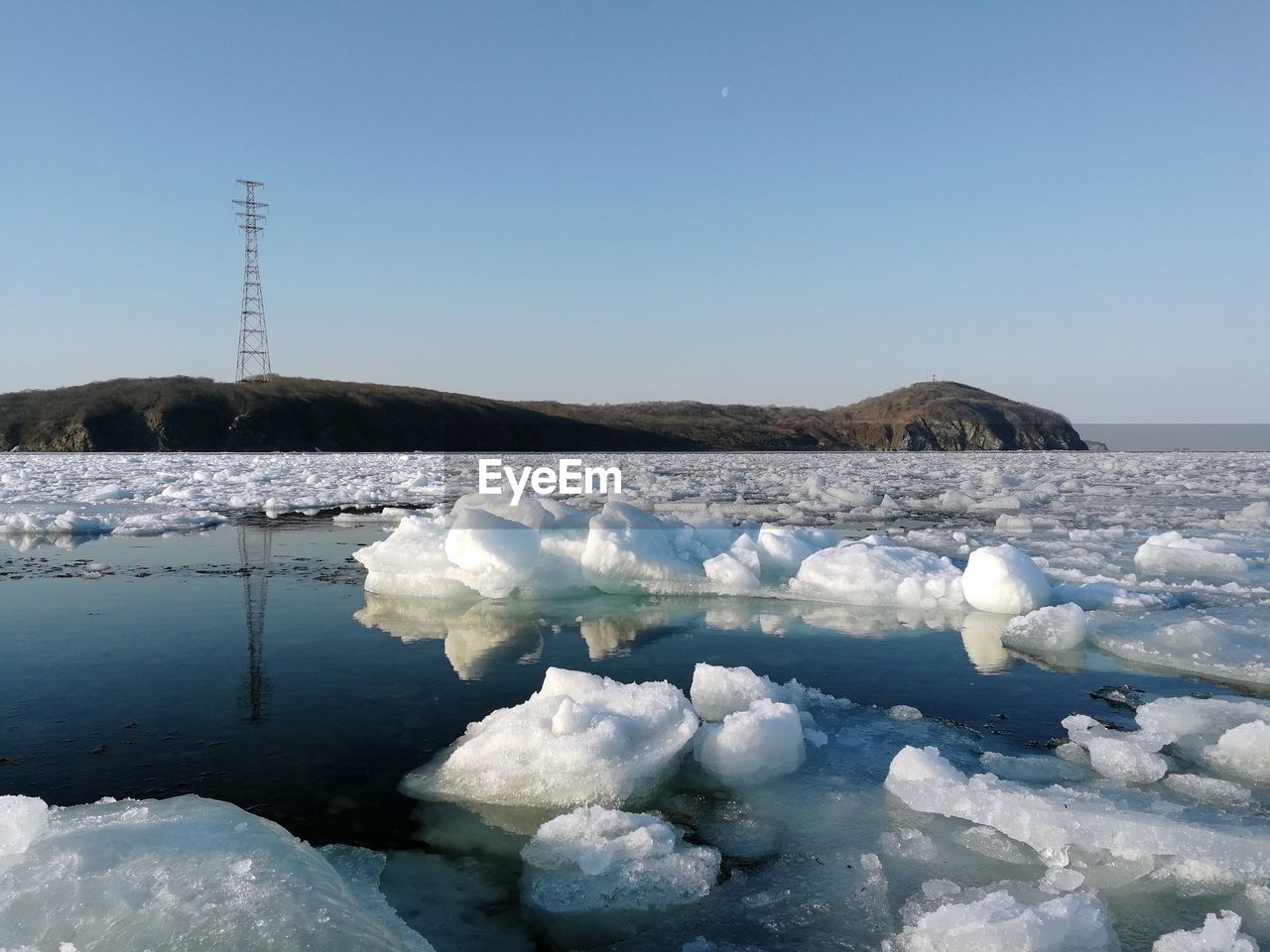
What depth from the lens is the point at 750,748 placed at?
3604 millimetres

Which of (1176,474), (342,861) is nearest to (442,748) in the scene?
(342,861)

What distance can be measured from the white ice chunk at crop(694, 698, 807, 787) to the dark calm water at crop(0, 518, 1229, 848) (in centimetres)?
115

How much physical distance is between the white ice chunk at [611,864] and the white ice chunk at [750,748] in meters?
0.53

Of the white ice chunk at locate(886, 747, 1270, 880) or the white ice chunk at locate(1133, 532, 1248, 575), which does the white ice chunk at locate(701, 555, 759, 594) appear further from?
the white ice chunk at locate(1133, 532, 1248, 575)

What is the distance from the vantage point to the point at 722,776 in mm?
3592

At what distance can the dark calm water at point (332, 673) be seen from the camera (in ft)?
11.7

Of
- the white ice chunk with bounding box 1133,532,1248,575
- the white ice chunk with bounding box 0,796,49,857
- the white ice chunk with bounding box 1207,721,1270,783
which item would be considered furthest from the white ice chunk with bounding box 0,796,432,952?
the white ice chunk with bounding box 1133,532,1248,575

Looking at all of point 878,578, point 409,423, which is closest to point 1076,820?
point 878,578

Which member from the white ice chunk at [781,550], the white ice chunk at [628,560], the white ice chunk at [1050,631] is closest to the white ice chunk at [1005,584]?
the white ice chunk at [1050,631]

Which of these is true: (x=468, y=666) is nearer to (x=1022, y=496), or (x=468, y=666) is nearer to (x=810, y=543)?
(x=810, y=543)

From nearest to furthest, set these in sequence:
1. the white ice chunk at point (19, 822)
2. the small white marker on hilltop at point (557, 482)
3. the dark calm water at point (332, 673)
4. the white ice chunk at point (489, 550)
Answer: the white ice chunk at point (19, 822) < the dark calm water at point (332, 673) < the white ice chunk at point (489, 550) < the small white marker on hilltop at point (557, 482)

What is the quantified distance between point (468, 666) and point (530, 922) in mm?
2850

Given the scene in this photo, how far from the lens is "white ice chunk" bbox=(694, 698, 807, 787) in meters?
3.59

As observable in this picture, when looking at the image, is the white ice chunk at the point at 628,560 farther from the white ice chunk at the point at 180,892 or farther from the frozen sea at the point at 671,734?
the white ice chunk at the point at 180,892
